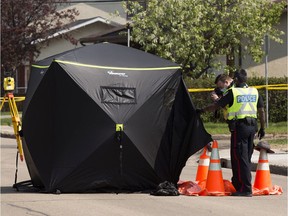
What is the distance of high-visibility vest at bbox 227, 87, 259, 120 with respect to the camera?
1190cm

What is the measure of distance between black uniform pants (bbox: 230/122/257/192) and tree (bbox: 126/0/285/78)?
1784cm

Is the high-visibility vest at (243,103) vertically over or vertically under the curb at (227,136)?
over

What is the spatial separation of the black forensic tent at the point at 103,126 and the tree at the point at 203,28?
56.9 ft

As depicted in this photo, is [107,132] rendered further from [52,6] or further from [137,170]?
[52,6]

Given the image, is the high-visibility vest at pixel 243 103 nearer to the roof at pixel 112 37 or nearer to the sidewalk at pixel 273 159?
the sidewalk at pixel 273 159

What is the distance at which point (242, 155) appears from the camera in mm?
11898

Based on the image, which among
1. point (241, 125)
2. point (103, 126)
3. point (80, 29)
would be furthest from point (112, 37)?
point (241, 125)

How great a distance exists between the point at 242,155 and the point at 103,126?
2074mm

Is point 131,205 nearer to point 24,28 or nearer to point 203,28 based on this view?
point 203,28

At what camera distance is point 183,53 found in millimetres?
30141

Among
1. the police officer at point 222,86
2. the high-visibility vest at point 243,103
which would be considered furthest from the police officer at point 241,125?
the police officer at point 222,86

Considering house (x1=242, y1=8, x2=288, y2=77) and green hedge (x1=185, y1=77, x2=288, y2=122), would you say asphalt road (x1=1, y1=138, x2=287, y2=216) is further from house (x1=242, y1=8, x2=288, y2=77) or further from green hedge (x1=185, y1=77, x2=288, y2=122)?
house (x1=242, y1=8, x2=288, y2=77)

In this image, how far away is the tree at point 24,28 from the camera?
145 feet

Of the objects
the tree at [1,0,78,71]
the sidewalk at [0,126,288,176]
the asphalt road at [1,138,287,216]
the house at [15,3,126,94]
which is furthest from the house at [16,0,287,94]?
the asphalt road at [1,138,287,216]
